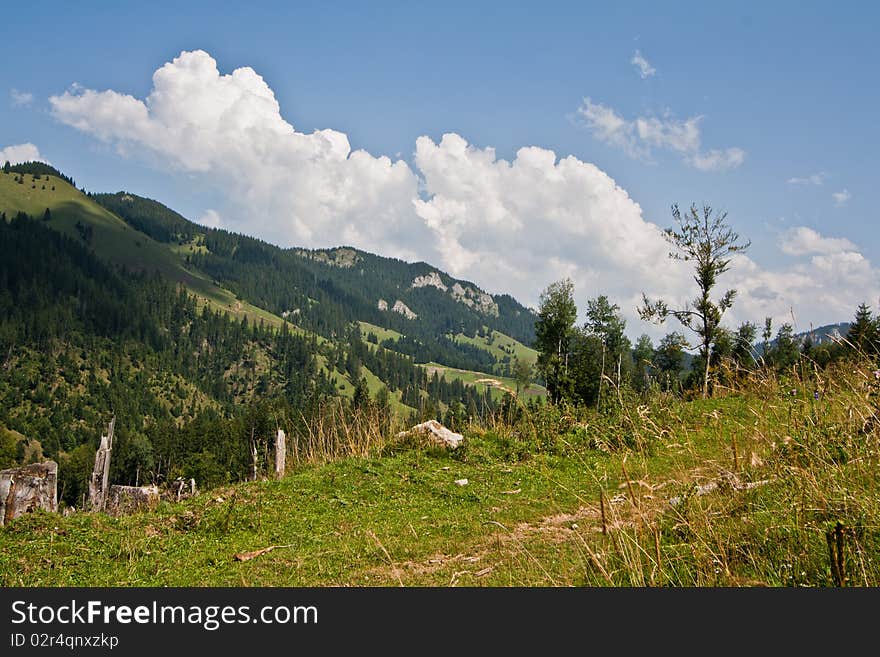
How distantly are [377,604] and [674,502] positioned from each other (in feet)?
10.4

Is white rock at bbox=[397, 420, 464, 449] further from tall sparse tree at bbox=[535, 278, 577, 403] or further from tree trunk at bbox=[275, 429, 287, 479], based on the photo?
tall sparse tree at bbox=[535, 278, 577, 403]

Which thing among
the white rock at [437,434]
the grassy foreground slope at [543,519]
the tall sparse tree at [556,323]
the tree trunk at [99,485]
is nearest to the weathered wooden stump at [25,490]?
the grassy foreground slope at [543,519]

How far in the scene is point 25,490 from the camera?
8.78 metres

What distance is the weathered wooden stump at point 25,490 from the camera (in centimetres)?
849

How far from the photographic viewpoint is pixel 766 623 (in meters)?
2.75

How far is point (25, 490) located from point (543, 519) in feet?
27.2

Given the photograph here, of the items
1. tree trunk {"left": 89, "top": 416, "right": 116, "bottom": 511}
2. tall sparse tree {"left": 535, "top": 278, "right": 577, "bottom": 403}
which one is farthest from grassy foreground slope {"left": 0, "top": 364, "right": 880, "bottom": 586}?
tall sparse tree {"left": 535, "top": 278, "right": 577, "bottom": 403}

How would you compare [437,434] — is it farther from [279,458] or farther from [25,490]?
[25,490]

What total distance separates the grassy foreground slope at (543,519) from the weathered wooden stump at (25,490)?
455 mm

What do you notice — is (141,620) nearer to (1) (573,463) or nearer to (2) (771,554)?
(2) (771,554)

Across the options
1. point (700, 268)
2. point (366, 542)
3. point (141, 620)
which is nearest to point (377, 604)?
point (141, 620)

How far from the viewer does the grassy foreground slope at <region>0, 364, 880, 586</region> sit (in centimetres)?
371

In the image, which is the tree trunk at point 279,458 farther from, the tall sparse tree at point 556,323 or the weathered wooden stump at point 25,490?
the tall sparse tree at point 556,323

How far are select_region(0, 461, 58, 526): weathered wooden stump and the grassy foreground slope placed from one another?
46cm
